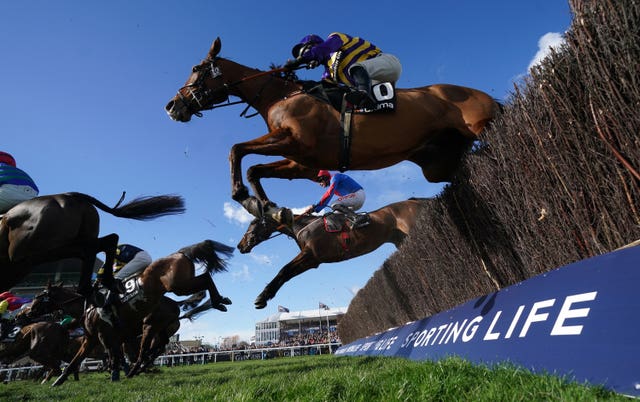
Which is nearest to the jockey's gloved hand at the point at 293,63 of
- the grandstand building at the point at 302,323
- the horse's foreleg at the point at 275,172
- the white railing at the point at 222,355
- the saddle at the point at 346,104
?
the saddle at the point at 346,104

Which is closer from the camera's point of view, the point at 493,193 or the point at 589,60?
the point at 589,60

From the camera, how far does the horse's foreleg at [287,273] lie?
621 centimetres

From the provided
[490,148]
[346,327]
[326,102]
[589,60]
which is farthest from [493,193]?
[346,327]

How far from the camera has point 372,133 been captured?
3.91 metres

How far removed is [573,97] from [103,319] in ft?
26.3

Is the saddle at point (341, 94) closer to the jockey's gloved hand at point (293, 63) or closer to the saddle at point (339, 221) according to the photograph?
the jockey's gloved hand at point (293, 63)

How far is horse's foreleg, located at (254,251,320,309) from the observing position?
621cm

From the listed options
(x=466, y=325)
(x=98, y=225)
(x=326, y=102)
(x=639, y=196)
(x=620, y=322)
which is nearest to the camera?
(x=620, y=322)

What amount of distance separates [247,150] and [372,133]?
133 cm

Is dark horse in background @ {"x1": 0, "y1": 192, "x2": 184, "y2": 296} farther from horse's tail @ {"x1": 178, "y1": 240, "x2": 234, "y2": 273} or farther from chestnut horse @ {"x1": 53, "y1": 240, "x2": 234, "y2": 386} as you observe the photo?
horse's tail @ {"x1": 178, "y1": 240, "x2": 234, "y2": 273}

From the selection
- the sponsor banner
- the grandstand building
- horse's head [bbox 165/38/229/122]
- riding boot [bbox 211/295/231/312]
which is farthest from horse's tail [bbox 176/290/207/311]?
the grandstand building

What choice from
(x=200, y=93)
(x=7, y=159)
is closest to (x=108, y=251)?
(x=7, y=159)

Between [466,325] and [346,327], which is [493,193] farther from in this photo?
[346,327]

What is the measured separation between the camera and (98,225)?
5.33 metres
